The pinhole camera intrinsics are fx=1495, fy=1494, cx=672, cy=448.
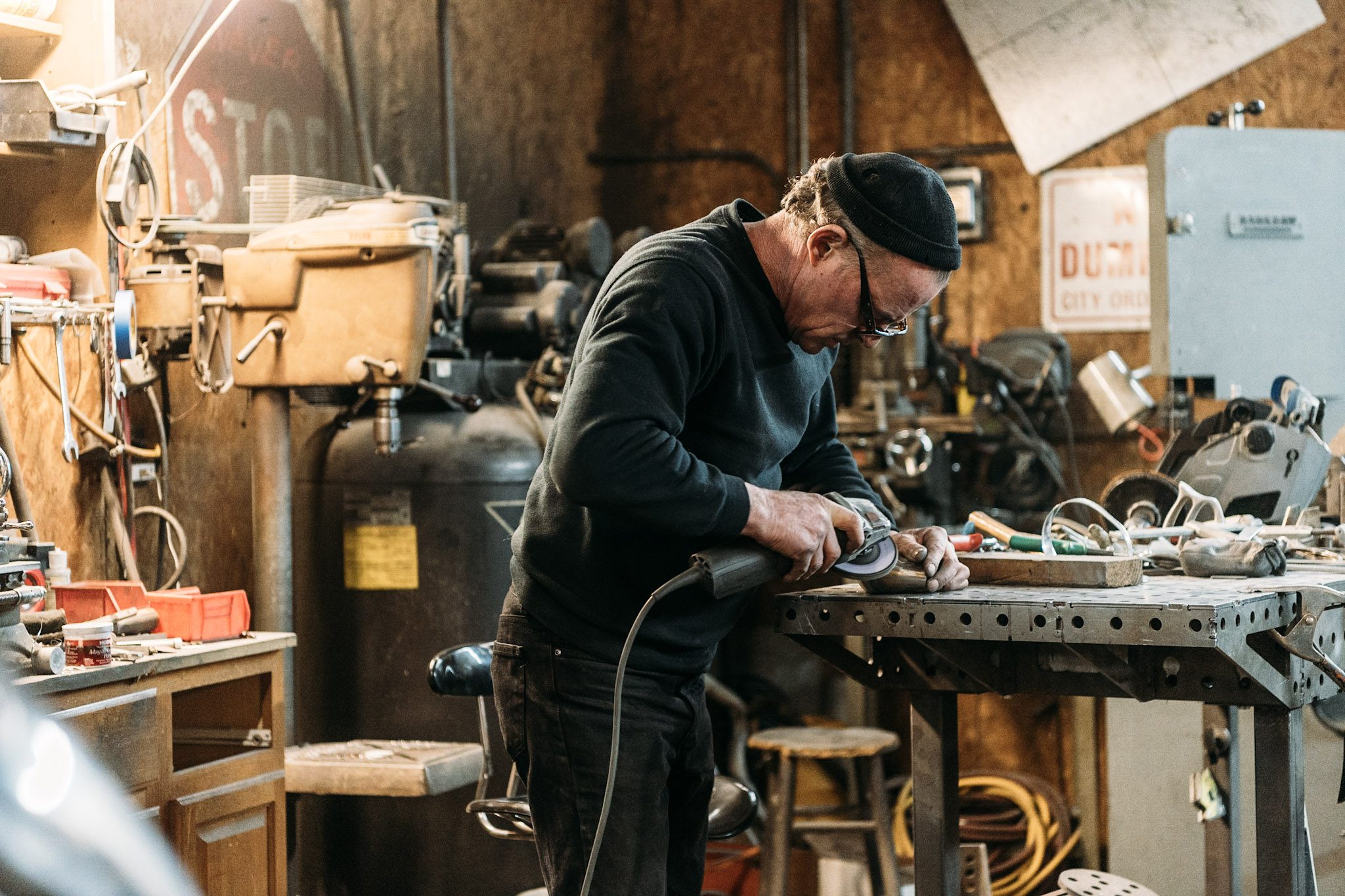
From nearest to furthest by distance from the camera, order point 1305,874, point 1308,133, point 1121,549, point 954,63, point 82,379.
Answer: point 1305,874, point 1121,549, point 82,379, point 1308,133, point 954,63

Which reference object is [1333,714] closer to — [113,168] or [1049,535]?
[1049,535]

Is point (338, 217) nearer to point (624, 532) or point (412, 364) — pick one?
point (412, 364)

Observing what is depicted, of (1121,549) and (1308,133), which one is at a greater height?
(1308,133)

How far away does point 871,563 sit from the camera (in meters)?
1.78

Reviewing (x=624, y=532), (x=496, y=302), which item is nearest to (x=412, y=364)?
(x=496, y=302)

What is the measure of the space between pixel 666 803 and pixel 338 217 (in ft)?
4.91

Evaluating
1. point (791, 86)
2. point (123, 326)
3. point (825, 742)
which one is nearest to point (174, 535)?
point (123, 326)

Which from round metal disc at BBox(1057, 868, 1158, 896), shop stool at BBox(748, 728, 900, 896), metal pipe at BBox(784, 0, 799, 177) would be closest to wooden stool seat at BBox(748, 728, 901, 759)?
shop stool at BBox(748, 728, 900, 896)

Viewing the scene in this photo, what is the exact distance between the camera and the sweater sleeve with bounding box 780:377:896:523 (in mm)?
2025

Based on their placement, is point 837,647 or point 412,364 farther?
point 412,364

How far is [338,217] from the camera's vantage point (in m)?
2.86

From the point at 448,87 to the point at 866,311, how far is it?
292 cm

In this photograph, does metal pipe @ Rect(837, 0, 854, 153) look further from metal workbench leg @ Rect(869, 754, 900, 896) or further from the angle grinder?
the angle grinder

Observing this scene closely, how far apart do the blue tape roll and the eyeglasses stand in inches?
51.4
